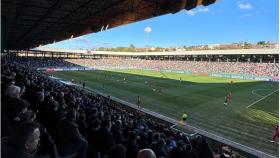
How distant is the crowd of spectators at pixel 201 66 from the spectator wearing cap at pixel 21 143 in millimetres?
67230

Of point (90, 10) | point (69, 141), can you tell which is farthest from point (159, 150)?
point (90, 10)

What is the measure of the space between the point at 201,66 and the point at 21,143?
276 feet

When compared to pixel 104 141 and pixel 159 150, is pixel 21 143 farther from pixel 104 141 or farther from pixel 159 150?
pixel 159 150

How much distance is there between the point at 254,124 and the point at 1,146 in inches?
932

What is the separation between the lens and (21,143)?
3.27 meters

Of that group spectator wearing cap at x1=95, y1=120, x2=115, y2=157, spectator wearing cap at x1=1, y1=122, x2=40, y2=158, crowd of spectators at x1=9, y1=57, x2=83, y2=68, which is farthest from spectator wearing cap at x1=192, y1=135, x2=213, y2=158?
crowd of spectators at x1=9, y1=57, x2=83, y2=68

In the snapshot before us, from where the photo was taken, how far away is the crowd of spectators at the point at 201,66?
2783 inches

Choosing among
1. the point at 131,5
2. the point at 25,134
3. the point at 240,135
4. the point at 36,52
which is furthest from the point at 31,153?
the point at 36,52

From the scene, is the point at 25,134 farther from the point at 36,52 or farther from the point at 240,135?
the point at 36,52

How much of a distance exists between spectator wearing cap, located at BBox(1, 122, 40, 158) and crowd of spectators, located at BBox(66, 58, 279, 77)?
67230 millimetres

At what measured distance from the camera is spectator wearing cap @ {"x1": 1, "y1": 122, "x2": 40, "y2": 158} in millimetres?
3260

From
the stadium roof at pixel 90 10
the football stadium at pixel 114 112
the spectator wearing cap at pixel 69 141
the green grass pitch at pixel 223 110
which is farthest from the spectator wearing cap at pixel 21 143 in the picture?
the green grass pitch at pixel 223 110

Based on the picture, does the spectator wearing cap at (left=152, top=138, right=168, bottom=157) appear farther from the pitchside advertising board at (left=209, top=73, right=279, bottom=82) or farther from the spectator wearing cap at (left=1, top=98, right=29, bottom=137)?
the pitchside advertising board at (left=209, top=73, right=279, bottom=82)

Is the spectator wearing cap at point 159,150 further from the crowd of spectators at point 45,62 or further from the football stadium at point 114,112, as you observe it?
the crowd of spectators at point 45,62
